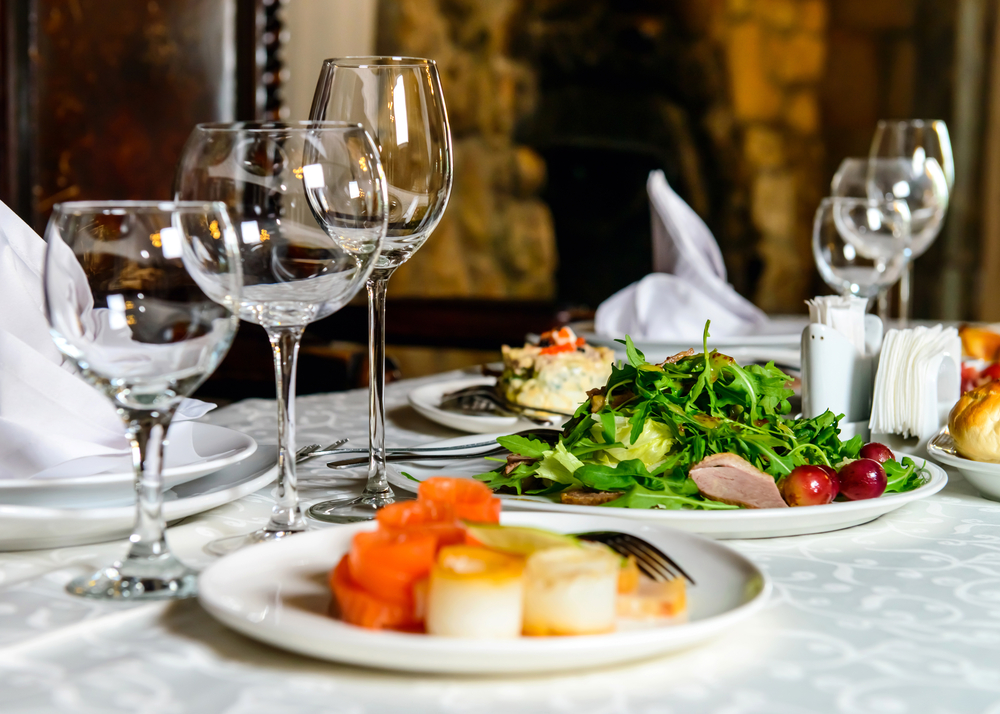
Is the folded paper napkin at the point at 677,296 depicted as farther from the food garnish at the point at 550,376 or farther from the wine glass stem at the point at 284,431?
the wine glass stem at the point at 284,431

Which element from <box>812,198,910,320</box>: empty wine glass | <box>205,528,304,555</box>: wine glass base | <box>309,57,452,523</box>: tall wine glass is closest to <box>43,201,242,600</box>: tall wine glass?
<box>205,528,304,555</box>: wine glass base

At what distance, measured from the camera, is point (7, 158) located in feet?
9.08

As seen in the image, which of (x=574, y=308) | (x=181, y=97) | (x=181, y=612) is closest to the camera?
(x=181, y=612)

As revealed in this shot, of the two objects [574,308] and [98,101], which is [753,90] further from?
[98,101]

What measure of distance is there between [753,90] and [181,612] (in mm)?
4866

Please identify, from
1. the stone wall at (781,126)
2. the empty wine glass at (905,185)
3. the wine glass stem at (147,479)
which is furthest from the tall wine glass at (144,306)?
the stone wall at (781,126)

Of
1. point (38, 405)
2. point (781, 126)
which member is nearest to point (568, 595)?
point (38, 405)

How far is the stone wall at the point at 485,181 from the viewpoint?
4551 mm

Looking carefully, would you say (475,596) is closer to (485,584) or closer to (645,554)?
(485,584)

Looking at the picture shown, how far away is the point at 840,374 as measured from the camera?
1032mm

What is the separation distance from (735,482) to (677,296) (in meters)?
0.94

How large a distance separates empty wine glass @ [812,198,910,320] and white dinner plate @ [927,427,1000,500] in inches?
28.4

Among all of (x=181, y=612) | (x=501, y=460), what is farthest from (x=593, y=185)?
(x=181, y=612)

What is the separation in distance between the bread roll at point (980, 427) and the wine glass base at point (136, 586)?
2.14 feet
